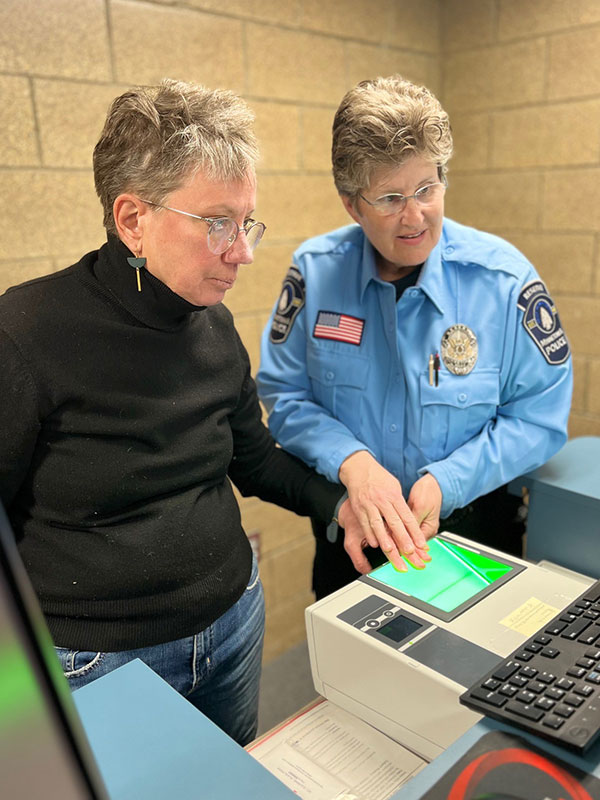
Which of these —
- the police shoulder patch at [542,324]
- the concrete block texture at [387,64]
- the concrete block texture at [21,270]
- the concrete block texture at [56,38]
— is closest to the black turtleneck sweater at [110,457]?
the police shoulder patch at [542,324]

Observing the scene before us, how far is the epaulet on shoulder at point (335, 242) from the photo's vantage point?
1.41 meters

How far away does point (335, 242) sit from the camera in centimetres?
142

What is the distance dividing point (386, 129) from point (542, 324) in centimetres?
46

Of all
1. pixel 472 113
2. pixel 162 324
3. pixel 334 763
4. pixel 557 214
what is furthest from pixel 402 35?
pixel 334 763

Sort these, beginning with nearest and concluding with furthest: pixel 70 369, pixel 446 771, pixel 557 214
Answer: pixel 446 771 < pixel 70 369 < pixel 557 214

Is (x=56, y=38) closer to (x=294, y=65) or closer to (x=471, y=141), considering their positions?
(x=294, y=65)

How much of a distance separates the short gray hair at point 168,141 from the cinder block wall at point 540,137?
5.89 ft

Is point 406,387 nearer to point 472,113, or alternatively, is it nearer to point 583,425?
point 583,425

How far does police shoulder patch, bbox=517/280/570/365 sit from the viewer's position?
4.09ft

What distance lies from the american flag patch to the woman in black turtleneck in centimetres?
34

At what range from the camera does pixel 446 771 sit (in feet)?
1.95

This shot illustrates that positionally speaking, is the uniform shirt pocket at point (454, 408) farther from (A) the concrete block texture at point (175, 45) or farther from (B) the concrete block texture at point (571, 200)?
(B) the concrete block texture at point (571, 200)

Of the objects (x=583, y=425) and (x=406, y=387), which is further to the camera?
(x=583, y=425)

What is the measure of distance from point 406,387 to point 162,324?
1.67ft
